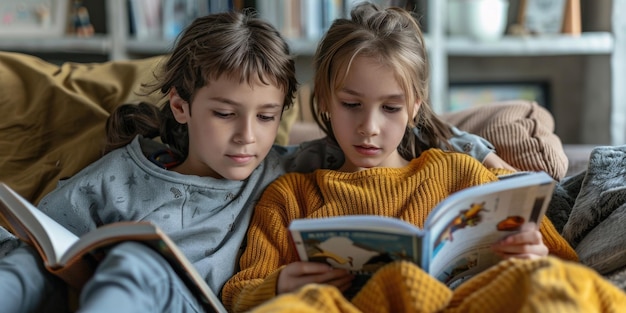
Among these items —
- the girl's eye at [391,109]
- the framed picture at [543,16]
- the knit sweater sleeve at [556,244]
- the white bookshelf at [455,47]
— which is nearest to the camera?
the knit sweater sleeve at [556,244]

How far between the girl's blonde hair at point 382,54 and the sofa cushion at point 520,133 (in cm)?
16

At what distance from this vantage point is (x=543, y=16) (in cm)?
265

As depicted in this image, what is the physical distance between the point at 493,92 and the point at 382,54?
173 centimetres

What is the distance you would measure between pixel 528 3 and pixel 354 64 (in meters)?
1.57

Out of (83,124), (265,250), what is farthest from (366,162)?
(83,124)

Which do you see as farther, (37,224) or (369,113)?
(369,113)

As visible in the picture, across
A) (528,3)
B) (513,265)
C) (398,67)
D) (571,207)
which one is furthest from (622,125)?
(513,265)

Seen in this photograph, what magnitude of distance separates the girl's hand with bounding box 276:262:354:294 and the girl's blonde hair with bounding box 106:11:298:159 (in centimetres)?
37

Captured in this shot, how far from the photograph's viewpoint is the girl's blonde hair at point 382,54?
1.33m

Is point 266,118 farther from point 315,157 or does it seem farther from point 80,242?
point 80,242

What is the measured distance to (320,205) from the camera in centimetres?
138

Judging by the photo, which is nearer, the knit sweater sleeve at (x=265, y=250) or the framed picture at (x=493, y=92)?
the knit sweater sleeve at (x=265, y=250)

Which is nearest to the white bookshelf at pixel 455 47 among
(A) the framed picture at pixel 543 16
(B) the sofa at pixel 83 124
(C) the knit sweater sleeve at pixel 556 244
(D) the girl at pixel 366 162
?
(A) the framed picture at pixel 543 16

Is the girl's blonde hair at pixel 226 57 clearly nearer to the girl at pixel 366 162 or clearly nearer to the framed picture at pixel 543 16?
the girl at pixel 366 162
